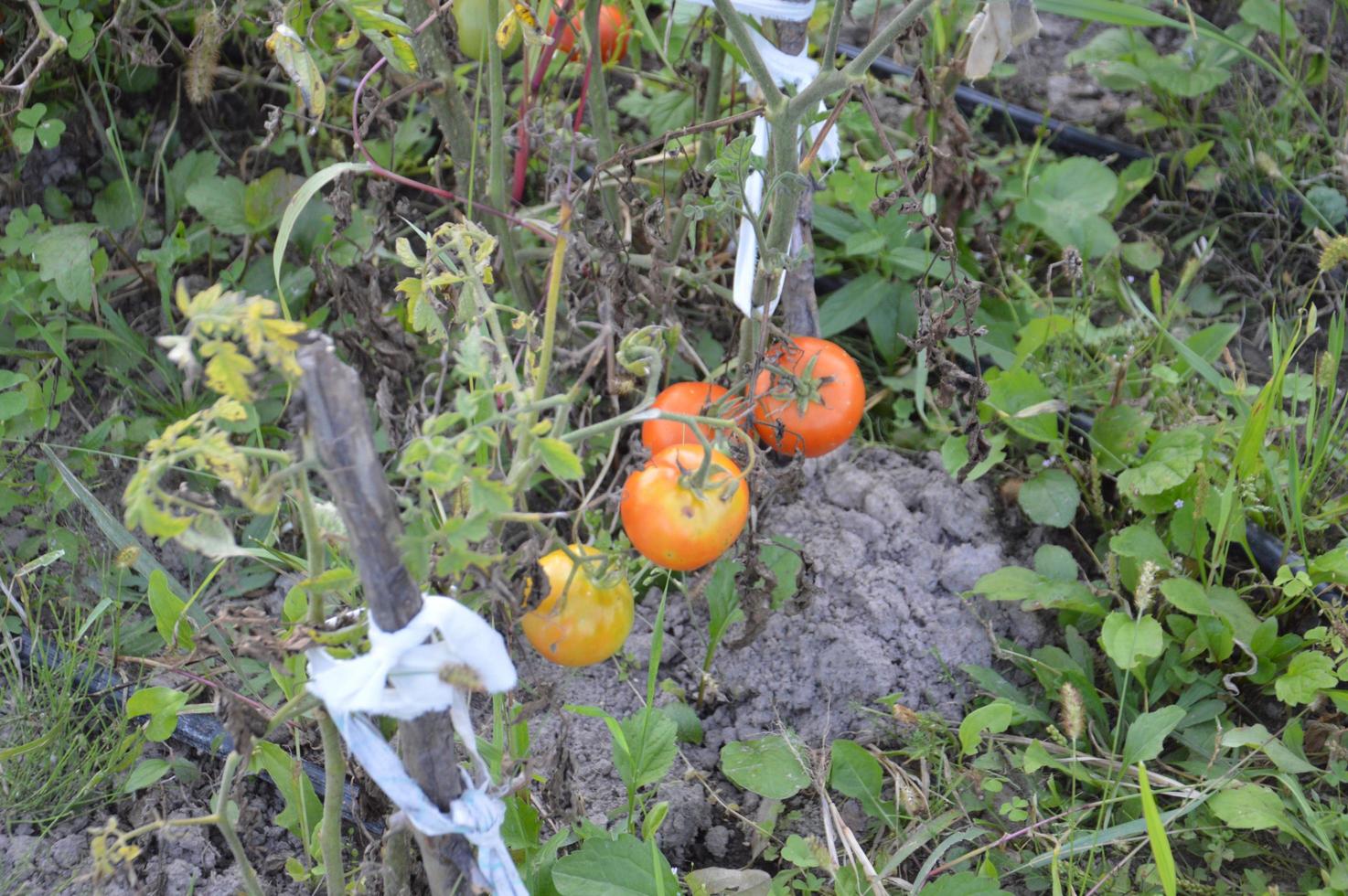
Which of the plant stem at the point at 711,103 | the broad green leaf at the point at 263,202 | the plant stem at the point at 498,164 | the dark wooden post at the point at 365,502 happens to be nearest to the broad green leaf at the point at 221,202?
the broad green leaf at the point at 263,202

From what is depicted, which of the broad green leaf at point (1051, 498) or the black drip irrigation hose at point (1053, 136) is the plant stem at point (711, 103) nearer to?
the black drip irrigation hose at point (1053, 136)

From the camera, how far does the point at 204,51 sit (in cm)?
176

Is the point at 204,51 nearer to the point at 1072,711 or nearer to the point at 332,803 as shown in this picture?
the point at 332,803

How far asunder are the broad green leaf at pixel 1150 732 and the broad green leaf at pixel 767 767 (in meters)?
0.39

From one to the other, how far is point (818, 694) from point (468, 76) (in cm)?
139

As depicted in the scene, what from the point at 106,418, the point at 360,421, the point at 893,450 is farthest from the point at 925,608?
the point at 106,418

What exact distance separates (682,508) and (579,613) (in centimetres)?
15

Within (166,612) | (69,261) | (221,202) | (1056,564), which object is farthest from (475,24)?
(1056,564)

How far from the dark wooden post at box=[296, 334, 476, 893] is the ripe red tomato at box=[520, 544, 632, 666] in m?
0.16

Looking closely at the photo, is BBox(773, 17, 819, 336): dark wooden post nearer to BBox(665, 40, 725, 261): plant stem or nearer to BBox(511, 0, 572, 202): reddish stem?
A: BBox(665, 40, 725, 261): plant stem

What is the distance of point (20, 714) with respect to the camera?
1427 mm

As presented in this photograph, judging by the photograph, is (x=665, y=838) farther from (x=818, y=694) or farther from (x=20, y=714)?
(x=20, y=714)

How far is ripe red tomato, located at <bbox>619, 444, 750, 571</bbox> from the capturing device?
1.16 metres

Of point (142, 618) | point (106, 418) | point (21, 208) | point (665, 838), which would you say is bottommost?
point (665, 838)
